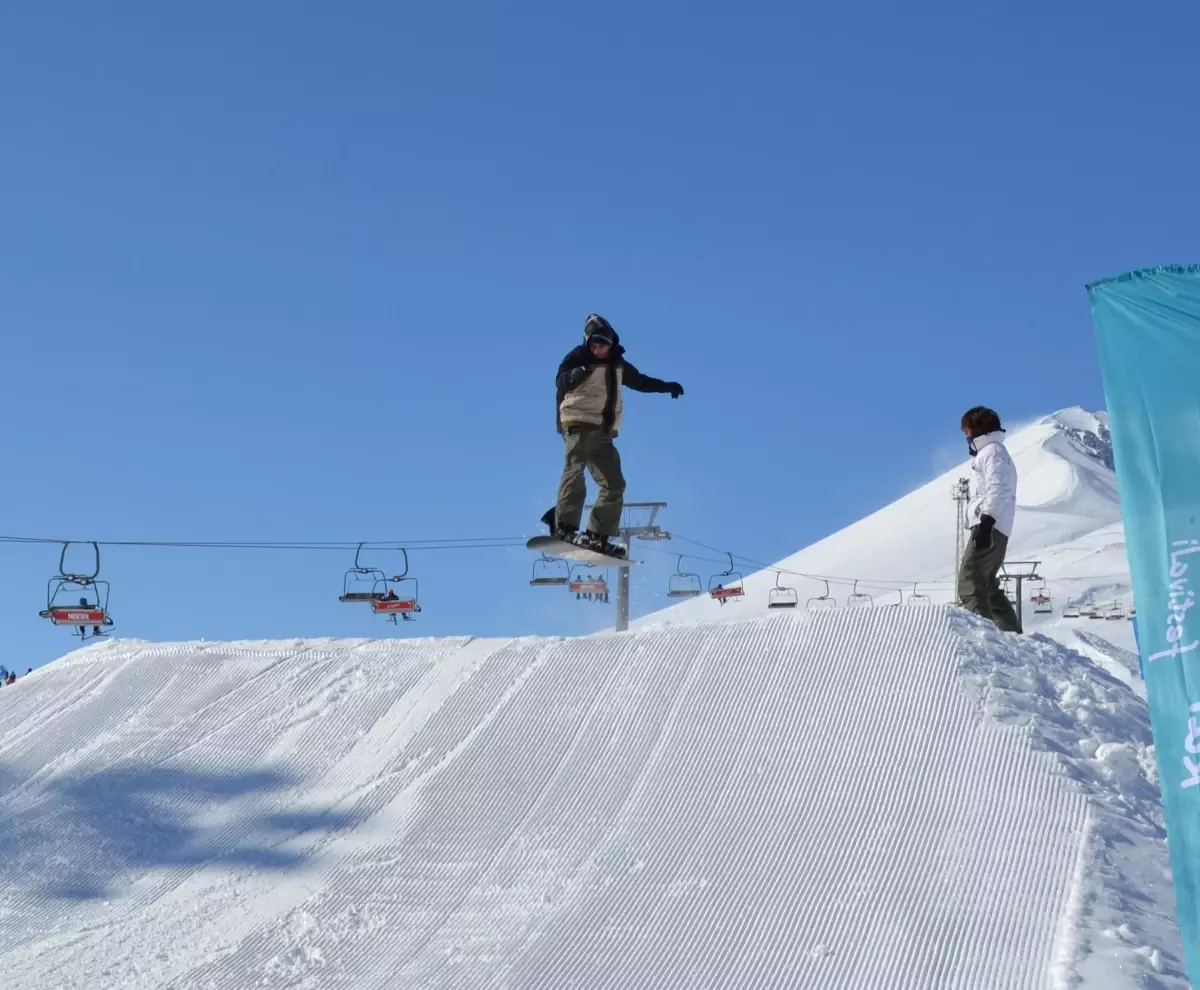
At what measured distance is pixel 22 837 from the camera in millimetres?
5996

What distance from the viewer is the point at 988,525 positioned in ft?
21.1

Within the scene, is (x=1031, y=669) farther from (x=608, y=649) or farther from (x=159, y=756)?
(x=159, y=756)

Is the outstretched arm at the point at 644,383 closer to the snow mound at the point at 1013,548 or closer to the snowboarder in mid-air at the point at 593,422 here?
the snowboarder in mid-air at the point at 593,422

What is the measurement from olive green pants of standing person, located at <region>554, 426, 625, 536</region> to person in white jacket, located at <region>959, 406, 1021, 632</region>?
2082mm

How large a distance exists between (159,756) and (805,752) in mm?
3519

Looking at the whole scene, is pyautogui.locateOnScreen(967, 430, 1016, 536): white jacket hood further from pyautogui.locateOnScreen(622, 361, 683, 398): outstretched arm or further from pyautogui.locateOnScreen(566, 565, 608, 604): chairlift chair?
pyautogui.locateOnScreen(566, 565, 608, 604): chairlift chair

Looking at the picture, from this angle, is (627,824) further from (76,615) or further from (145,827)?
(76,615)

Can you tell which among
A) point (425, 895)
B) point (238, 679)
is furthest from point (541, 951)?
point (238, 679)

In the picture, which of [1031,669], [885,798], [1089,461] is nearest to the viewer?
[885,798]

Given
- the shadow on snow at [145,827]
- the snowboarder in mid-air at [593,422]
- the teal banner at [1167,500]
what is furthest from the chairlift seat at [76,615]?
the teal banner at [1167,500]

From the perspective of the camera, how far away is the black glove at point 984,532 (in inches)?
253

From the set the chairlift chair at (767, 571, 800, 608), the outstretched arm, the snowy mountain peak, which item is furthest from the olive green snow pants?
the snowy mountain peak

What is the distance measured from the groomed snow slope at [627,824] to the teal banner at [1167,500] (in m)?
0.98

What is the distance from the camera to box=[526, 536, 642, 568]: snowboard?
24.2 feet
